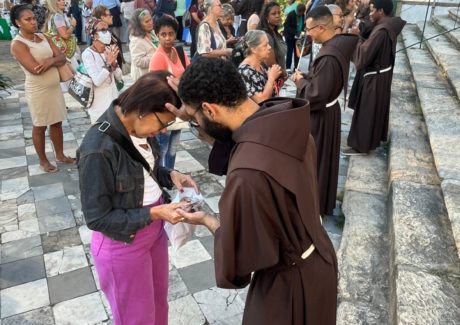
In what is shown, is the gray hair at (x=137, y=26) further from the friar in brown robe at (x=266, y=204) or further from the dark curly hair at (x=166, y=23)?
the friar in brown robe at (x=266, y=204)

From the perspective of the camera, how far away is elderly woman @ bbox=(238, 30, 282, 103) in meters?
3.87

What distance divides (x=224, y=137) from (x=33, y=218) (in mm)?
3279

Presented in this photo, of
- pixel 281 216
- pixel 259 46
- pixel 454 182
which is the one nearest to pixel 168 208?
pixel 281 216

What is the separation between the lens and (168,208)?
1.98 m

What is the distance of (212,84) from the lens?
158 centimetres

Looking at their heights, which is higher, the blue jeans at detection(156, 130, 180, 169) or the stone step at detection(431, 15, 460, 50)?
the stone step at detection(431, 15, 460, 50)

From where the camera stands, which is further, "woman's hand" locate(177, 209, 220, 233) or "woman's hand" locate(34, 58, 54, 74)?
"woman's hand" locate(34, 58, 54, 74)

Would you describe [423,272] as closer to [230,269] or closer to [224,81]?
[230,269]

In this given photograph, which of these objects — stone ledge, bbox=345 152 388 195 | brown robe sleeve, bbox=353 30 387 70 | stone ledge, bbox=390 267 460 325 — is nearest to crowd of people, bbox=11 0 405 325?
stone ledge, bbox=390 267 460 325

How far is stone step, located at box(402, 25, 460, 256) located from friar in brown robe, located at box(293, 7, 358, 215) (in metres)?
1.02

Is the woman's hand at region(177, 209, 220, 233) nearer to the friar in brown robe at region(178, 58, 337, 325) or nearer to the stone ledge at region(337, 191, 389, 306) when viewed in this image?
the friar in brown robe at region(178, 58, 337, 325)

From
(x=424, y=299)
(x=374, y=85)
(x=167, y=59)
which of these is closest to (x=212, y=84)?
(x=424, y=299)

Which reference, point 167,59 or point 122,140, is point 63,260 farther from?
point 167,59

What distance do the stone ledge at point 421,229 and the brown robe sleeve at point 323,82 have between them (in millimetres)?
1081
